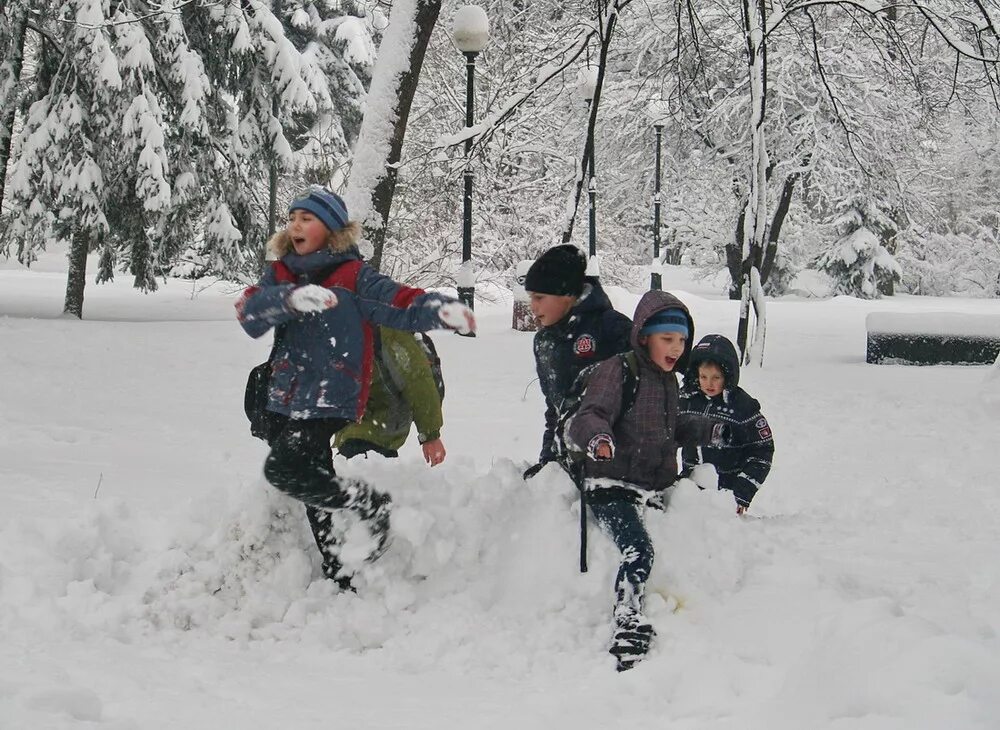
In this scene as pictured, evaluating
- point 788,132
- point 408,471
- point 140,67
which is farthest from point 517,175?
point 408,471

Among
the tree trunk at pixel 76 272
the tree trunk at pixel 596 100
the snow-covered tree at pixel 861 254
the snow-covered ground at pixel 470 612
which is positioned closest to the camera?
the snow-covered ground at pixel 470 612

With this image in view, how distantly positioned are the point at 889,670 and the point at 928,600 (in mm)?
907

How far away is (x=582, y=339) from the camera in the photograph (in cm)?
435

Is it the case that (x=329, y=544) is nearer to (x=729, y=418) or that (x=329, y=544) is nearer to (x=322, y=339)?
(x=322, y=339)

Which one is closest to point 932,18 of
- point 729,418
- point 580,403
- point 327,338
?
point 729,418

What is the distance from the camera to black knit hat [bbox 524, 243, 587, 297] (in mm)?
4332

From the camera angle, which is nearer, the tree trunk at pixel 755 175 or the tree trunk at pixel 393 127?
the tree trunk at pixel 393 127

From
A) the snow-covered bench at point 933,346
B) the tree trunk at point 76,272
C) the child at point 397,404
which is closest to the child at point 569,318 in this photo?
the child at point 397,404

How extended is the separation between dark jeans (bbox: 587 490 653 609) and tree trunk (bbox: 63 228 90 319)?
15745mm

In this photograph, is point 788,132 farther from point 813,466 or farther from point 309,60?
point 813,466

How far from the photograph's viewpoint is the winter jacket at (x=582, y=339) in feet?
14.3

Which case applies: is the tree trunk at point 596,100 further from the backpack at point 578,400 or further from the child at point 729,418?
the backpack at point 578,400

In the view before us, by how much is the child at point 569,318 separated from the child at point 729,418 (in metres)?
1.14

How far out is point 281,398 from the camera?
13.1 feet
